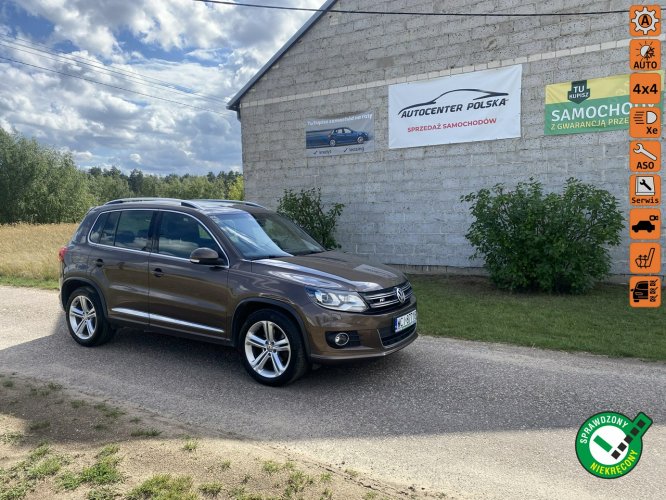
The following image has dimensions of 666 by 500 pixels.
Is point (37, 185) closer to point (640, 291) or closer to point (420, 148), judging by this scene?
point (420, 148)

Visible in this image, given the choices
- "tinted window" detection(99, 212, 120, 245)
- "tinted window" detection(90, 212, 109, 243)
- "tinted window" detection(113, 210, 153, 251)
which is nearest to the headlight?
"tinted window" detection(113, 210, 153, 251)

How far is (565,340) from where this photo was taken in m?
6.52

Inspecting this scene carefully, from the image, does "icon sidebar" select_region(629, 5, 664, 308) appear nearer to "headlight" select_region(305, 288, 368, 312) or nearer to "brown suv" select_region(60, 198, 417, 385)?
"brown suv" select_region(60, 198, 417, 385)

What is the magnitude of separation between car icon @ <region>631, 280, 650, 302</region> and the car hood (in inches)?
222

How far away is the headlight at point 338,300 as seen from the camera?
4703 mm

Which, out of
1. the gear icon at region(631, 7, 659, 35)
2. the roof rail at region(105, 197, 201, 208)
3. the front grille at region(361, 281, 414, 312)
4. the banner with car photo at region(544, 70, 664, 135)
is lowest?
the front grille at region(361, 281, 414, 312)

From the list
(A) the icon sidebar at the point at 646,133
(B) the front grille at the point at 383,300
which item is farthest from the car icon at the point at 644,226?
(B) the front grille at the point at 383,300

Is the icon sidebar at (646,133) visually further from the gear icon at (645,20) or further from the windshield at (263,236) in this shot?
the windshield at (263,236)

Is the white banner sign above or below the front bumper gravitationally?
above

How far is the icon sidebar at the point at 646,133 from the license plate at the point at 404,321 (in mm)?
6436

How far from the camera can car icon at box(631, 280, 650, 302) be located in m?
8.87

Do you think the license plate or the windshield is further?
the windshield

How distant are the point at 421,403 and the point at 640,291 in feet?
21.6

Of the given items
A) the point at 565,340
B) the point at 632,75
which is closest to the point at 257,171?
the point at 632,75
